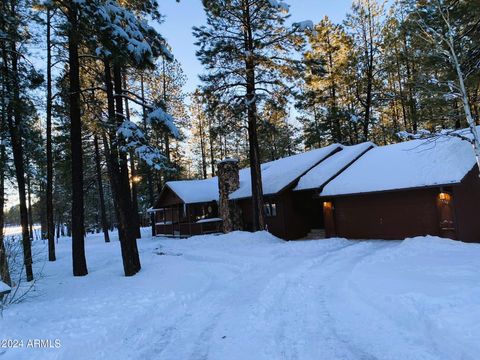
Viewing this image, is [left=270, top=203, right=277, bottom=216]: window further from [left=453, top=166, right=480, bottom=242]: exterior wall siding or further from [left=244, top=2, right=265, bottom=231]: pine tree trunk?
[left=453, top=166, right=480, bottom=242]: exterior wall siding

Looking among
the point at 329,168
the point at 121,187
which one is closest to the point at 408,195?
the point at 329,168

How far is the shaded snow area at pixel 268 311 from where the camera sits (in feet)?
16.3

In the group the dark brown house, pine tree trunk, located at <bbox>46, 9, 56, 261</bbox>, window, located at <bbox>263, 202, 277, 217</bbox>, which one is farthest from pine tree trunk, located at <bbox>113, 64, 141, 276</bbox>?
window, located at <bbox>263, 202, 277, 217</bbox>

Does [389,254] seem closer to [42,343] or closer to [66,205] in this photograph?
[42,343]

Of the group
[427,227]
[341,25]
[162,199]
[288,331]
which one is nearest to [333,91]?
[341,25]

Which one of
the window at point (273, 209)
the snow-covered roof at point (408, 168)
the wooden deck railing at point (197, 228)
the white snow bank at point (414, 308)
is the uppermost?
the snow-covered roof at point (408, 168)

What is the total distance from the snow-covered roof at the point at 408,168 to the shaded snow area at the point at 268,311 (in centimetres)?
398

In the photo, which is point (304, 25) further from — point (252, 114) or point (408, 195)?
point (408, 195)

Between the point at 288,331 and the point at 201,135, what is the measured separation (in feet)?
113

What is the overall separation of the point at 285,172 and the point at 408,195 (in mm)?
8846

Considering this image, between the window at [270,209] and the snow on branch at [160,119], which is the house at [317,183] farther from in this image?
the snow on branch at [160,119]

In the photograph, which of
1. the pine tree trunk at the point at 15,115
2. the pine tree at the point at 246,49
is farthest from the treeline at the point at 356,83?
the pine tree trunk at the point at 15,115

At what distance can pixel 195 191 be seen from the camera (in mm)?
27828

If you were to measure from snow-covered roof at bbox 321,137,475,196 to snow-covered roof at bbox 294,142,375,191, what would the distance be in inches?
22.6
